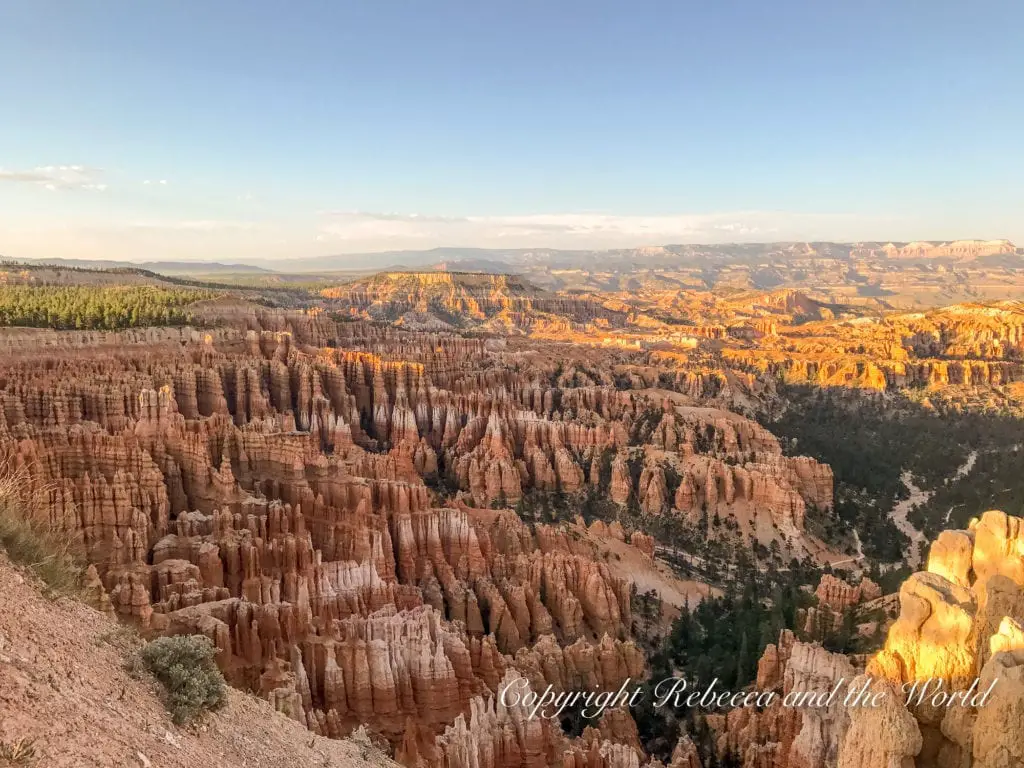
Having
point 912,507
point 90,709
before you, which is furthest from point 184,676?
point 912,507

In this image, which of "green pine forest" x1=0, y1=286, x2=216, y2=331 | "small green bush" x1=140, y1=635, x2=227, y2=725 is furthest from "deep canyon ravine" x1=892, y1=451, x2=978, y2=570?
"green pine forest" x1=0, y1=286, x2=216, y2=331

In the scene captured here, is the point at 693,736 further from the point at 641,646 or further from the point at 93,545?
the point at 93,545

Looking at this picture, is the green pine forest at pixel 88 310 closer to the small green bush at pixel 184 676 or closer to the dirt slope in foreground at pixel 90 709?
the dirt slope in foreground at pixel 90 709

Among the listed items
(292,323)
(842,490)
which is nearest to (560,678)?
(842,490)

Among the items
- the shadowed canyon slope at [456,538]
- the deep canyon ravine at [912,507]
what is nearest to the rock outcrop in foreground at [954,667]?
the shadowed canyon slope at [456,538]

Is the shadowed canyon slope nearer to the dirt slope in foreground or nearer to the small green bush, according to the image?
the dirt slope in foreground

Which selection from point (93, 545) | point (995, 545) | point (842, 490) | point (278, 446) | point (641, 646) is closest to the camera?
point (995, 545)

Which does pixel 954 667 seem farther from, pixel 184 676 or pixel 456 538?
pixel 456 538
